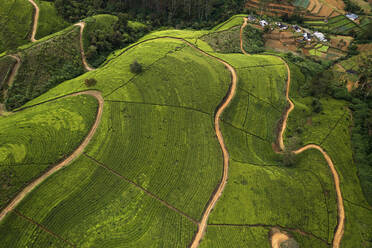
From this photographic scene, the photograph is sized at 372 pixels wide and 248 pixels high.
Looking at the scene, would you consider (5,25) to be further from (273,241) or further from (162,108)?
(273,241)

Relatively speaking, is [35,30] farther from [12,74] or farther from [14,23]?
[12,74]

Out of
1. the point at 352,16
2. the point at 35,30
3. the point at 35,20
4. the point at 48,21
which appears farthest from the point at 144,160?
the point at 352,16

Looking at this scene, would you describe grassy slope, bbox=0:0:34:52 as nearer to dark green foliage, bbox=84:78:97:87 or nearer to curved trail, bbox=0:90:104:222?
dark green foliage, bbox=84:78:97:87

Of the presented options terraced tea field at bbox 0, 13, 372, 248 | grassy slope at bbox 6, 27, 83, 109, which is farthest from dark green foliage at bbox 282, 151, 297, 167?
grassy slope at bbox 6, 27, 83, 109

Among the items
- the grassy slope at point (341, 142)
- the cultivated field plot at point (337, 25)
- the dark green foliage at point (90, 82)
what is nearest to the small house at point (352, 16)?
the cultivated field plot at point (337, 25)

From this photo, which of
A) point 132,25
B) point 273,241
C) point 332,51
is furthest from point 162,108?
point 332,51
